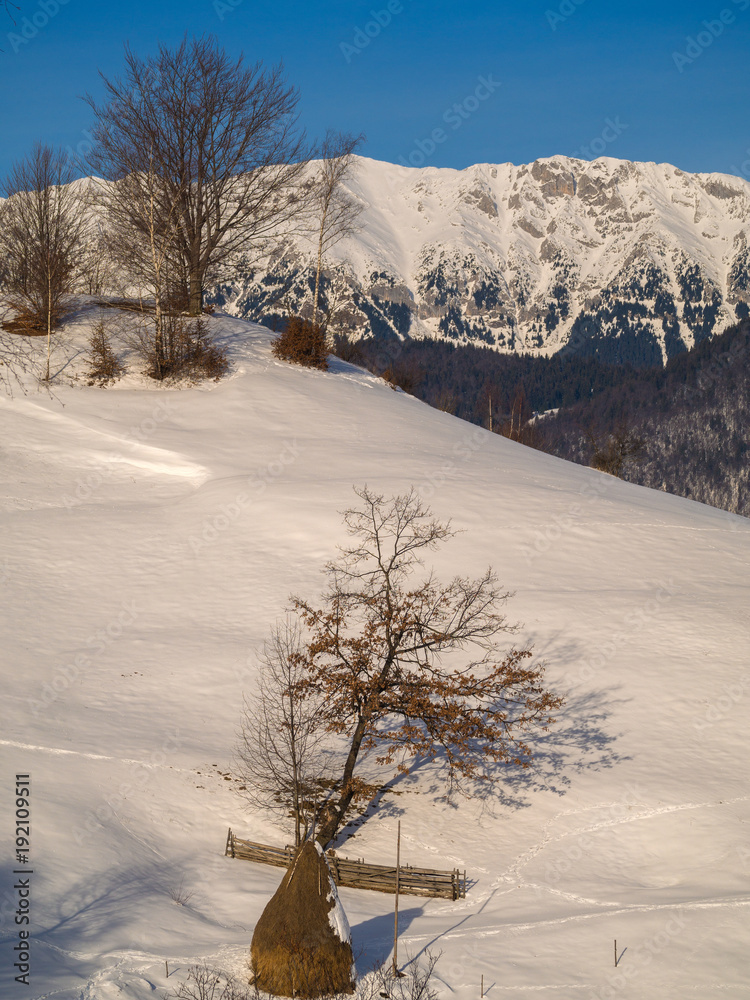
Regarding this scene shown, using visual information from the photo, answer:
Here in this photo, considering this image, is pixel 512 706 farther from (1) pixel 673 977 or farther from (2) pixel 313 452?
(2) pixel 313 452

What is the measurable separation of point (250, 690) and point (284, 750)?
85.3 inches

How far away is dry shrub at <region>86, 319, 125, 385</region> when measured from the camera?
35.4 metres

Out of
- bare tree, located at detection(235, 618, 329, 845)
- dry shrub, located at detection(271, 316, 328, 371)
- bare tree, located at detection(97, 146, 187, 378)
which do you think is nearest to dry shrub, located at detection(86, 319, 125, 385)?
bare tree, located at detection(97, 146, 187, 378)

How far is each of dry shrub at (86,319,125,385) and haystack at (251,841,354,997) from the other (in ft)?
91.7

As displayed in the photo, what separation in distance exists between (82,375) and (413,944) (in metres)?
29.1

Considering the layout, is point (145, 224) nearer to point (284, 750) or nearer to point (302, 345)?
point (302, 345)

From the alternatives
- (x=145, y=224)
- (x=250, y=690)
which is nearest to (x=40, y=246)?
(x=145, y=224)

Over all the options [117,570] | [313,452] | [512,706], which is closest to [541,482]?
[313,452]

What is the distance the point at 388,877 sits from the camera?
48.1 ft

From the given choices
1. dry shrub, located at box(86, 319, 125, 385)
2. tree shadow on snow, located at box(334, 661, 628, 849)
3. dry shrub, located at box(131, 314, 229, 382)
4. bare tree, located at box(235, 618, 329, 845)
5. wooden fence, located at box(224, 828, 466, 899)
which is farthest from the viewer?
dry shrub, located at box(131, 314, 229, 382)

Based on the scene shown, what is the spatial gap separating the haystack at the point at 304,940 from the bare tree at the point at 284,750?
283 cm
